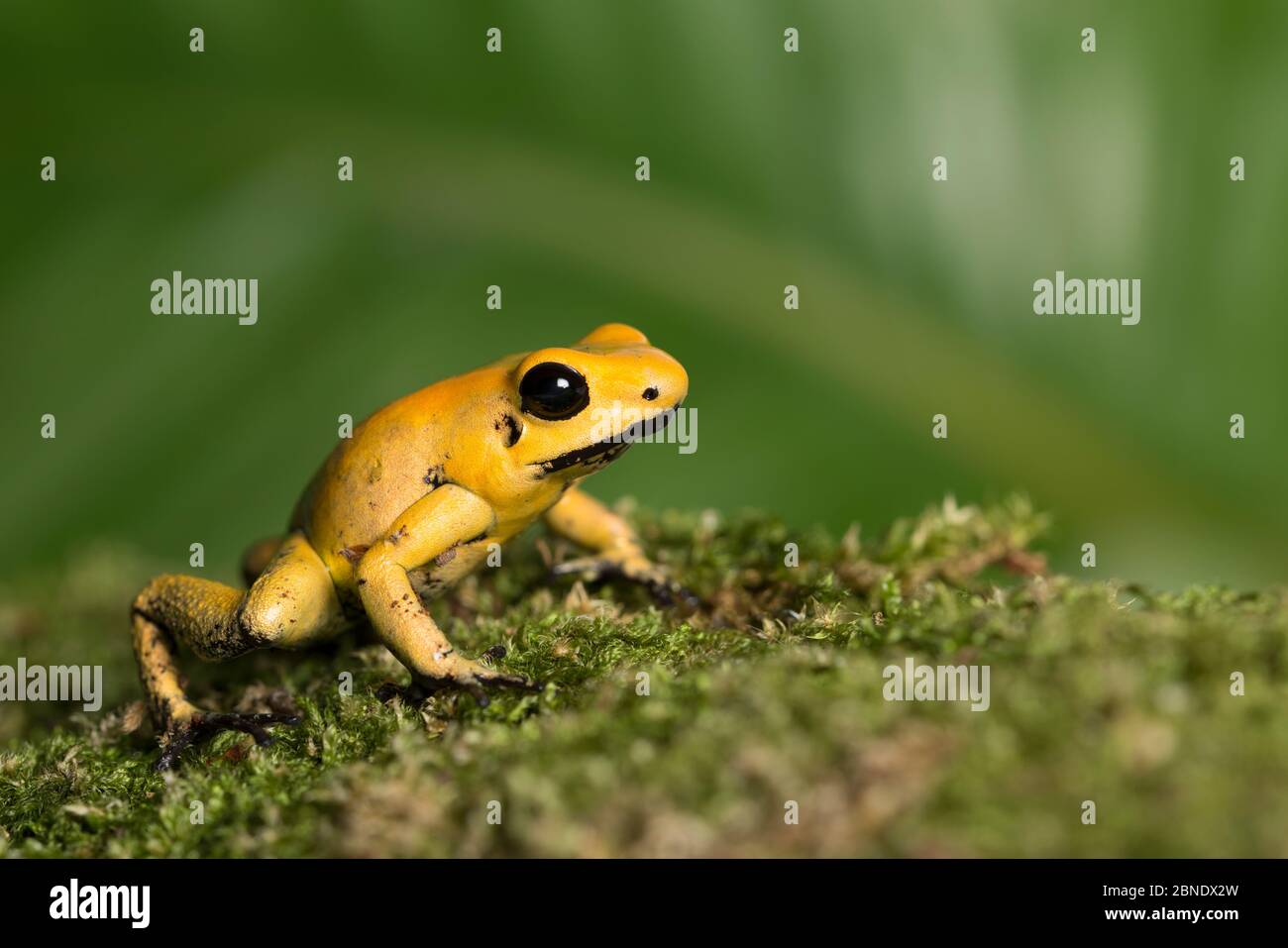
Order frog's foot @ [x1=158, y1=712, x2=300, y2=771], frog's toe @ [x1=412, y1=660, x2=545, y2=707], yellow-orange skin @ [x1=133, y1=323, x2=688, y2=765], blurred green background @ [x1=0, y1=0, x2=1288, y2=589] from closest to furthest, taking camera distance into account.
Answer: frog's toe @ [x1=412, y1=660, x2=545, y2=707] → frog's foot @ [x1=158, y1=712, x2=300, y2=771] → yellow-orange skin @ [x1=133, y1=323, x2=688, y2=765] → blurred green background @ [x1=0, y1=0, x2=1288, y2=589]

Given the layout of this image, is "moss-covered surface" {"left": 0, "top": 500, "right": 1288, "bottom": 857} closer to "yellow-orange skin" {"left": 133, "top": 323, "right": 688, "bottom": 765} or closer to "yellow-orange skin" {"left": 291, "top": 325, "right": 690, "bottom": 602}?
"yellow-orange skin" {"left": 133, "top": 323, "right": 688, "bottom": 765}

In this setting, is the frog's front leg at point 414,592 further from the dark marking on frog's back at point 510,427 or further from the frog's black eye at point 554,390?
the frog's black eye at point 554,390

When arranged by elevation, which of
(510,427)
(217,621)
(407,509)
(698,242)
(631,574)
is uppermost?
(698,242)

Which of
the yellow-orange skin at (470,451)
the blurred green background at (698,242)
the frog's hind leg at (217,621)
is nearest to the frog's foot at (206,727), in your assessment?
the frog's hind leg at (217,621)

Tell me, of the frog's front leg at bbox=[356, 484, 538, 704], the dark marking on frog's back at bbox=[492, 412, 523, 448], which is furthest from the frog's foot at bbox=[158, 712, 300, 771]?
the dark marking on frog's back at bbox=[492, 412, 523, 448]

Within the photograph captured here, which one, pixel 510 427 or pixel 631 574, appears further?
pixel 631 574

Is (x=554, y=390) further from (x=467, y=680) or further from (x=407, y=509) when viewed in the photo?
(x=467, y=680)

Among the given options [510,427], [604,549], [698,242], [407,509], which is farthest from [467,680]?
[698,242]

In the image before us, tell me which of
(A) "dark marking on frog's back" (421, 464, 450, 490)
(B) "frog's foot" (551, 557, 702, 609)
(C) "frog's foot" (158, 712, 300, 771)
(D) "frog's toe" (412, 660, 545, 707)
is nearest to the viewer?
(D) "frog's toe" (412, 660, 545, 707)
